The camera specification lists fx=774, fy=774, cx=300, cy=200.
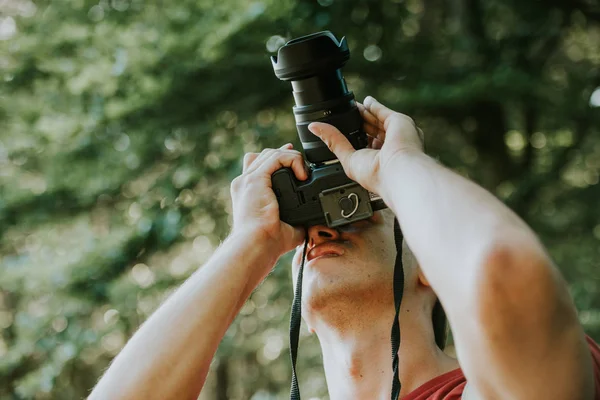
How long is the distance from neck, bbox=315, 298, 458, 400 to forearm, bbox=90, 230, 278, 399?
1.21ft

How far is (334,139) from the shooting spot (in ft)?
5.86

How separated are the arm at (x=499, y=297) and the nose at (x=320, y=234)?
2.16ft

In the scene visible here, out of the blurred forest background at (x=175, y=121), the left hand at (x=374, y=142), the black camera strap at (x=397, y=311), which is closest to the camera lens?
the left hand at (x=374, y=142)

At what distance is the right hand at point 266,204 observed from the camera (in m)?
1.88

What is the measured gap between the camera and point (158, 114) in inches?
148

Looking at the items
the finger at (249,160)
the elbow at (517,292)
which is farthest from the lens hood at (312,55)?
the elbow at (517,292)

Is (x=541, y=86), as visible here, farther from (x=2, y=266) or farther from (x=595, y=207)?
(x=2, y=266)

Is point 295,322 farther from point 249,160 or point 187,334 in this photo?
point 249,160

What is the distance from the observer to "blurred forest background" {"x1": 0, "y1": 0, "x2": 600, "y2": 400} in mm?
3688

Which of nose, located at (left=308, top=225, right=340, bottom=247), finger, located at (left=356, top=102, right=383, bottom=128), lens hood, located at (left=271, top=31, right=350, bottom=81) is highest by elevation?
lens hood, located at (left=271, top=31, right=350, bottom=81)

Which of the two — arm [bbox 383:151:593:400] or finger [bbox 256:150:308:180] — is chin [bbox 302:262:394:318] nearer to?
finger [bbox 256:150:308:180]

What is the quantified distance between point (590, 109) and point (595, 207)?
1.80 feet

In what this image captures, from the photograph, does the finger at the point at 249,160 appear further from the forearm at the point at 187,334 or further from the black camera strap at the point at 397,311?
the black camera strap at the point at 397,311

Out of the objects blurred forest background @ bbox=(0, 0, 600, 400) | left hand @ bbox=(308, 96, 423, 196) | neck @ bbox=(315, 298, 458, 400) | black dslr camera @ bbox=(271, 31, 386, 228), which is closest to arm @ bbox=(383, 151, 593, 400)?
left hand @ bbox=(308, 96, 423, 196)
